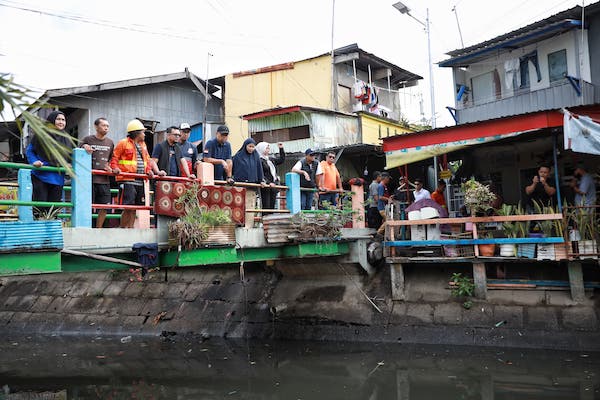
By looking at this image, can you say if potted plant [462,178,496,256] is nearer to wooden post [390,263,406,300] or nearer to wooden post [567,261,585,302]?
wooden post [567,261,585,302]

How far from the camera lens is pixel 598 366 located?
8039 mm

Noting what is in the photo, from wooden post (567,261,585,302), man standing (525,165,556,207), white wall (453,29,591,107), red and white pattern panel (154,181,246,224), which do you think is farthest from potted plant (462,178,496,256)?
white wall (453,29,591,107)

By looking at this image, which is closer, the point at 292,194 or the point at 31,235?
the point at 31,235

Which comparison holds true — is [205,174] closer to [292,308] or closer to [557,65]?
[292,308]

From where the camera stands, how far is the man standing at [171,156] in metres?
7.80

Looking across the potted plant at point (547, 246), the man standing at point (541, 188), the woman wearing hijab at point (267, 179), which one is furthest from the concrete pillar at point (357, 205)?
the potted plant at point (547, 246)

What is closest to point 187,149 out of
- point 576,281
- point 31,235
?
point 31,235

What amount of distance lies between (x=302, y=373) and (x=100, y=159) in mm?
5022

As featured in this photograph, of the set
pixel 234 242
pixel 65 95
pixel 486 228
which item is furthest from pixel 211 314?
pixel 65 95

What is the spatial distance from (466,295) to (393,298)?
56.8 inches

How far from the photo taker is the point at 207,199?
723cm

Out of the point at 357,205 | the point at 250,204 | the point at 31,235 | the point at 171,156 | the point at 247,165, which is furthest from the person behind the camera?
the point at 357,205

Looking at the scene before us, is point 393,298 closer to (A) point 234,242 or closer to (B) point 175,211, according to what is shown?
(A) point 234,242

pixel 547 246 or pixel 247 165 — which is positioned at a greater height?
pixel 247 165
